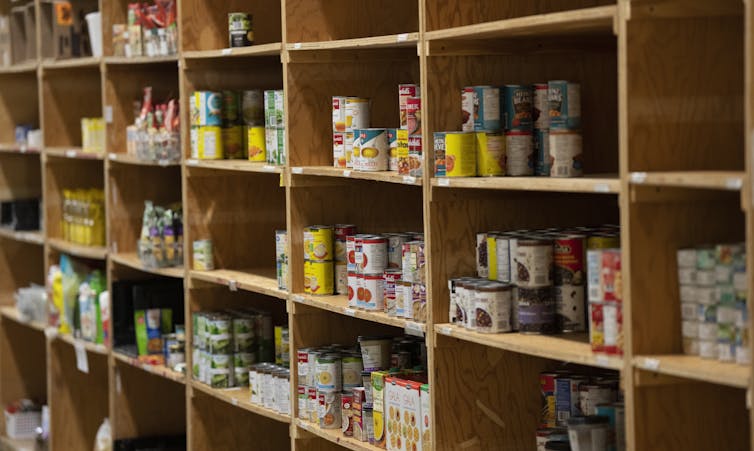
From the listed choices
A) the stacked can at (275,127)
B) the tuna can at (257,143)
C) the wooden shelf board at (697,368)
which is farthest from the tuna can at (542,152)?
the tuna can at (257,143)

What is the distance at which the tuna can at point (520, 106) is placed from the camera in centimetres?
372

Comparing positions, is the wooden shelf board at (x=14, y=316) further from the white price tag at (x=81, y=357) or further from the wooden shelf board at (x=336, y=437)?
the wooden shelf board at (x=336, y=437)

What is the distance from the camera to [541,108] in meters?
Answer: 3.69

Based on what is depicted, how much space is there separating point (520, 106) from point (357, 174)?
2.53ft

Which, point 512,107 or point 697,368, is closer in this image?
point 697,368

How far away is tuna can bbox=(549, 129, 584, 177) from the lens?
11.5 feet

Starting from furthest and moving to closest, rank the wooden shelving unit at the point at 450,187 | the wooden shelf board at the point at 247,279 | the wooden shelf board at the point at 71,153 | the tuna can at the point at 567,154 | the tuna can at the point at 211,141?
the wooden shelf board at the point at 71,153 → the tuna can at the point at 211,141 → the wooden shelf board at the point at 247,279 → the tuna can at the point at 567,154 → the wooden shelving unit at the point at 450,187

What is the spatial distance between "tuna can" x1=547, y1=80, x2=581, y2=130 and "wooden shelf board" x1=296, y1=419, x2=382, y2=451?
1.37 meters

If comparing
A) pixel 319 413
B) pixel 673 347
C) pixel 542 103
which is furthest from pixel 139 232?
pixel 673 347

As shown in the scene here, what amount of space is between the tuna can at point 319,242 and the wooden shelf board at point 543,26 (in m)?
1.09

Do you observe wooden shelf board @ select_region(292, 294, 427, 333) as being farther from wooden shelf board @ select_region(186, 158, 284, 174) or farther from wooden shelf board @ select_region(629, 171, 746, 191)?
wooden shelf board @ select_region(629, 171, 746, 191)

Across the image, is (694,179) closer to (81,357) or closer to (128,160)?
(128,160)

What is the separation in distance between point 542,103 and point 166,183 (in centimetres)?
317

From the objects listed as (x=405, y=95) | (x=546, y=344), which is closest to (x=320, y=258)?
(x=405, y=95)
